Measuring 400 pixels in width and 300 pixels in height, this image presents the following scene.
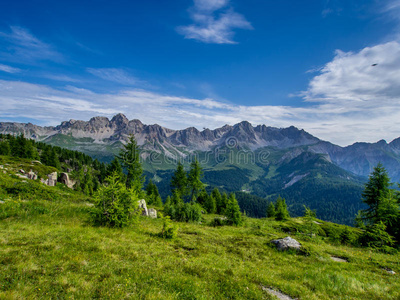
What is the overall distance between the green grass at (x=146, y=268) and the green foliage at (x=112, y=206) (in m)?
1.01

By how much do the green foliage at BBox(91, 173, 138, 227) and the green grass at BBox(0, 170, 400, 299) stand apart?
3.32 ft

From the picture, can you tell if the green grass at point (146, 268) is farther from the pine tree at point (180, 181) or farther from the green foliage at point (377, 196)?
the pine tree at point (180, 181)

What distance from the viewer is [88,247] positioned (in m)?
10.3

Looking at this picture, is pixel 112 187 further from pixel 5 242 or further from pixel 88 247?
pixel 5 242

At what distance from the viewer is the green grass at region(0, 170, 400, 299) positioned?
6766 millimetres

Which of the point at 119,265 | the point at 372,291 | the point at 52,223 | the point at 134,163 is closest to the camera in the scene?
the point at 119,265

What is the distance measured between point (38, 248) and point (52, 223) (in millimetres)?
5819

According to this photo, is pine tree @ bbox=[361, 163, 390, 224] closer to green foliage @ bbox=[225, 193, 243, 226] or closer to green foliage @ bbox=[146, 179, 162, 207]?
green foliage @ bbox=[225, 193, 243, 226]

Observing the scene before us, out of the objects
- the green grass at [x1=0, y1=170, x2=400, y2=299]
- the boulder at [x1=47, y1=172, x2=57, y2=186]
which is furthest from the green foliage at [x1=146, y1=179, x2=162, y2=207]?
the green grass at [x1=0, y1=170, x2=400, y2=299]

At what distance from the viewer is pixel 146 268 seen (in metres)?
8.99

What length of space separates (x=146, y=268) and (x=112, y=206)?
25.8ft

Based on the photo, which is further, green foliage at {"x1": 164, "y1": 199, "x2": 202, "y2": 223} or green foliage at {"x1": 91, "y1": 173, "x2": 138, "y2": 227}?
green foliage at {"x1": 164, "y1": 199, "x2": 202, "y2": 223}

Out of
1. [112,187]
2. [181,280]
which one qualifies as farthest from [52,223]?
[181,280]

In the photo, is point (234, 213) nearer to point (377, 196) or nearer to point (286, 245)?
point (286, 245)
